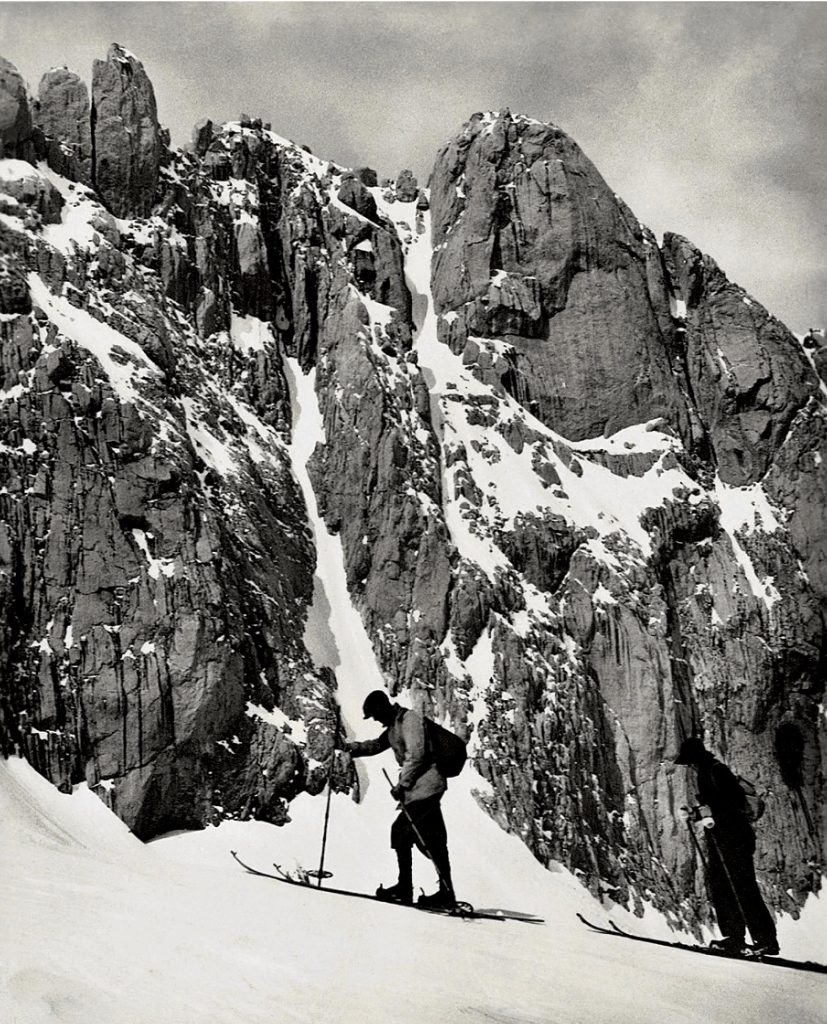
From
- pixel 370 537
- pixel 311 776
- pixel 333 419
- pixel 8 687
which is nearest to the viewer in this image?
pixel 8 687

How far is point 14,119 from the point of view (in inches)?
1462

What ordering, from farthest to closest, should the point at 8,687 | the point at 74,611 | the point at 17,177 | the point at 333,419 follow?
the point at 333,419
the point at 17,177
the point at 74,611
the point at 8,687

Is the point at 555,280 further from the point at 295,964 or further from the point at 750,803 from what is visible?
the point at 295,964

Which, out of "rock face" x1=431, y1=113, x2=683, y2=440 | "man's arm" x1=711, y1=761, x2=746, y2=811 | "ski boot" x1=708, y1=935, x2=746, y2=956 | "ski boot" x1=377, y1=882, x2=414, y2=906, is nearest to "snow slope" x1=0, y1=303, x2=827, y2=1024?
"ski boot" x1=377, y1=882, x2=414, y2=906

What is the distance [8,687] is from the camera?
26.7 metres

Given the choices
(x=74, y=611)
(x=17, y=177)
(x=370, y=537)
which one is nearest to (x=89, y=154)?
(x=17, y=177)

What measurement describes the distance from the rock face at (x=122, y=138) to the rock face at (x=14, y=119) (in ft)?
11.1

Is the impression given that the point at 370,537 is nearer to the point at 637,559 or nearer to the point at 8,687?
the point at 637,559

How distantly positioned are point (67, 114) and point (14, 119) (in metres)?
4.68

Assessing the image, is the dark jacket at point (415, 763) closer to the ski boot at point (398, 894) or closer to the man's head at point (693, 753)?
the ski boot at point (398, 894)

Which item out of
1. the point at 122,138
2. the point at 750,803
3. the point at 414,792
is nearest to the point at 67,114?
the point at 122,138

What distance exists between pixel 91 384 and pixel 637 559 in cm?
2292

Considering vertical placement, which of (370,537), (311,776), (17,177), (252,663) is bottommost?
(311,776)

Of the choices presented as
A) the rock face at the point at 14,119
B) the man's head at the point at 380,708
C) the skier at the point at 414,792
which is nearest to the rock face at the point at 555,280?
the rock face at the point at 14,119
